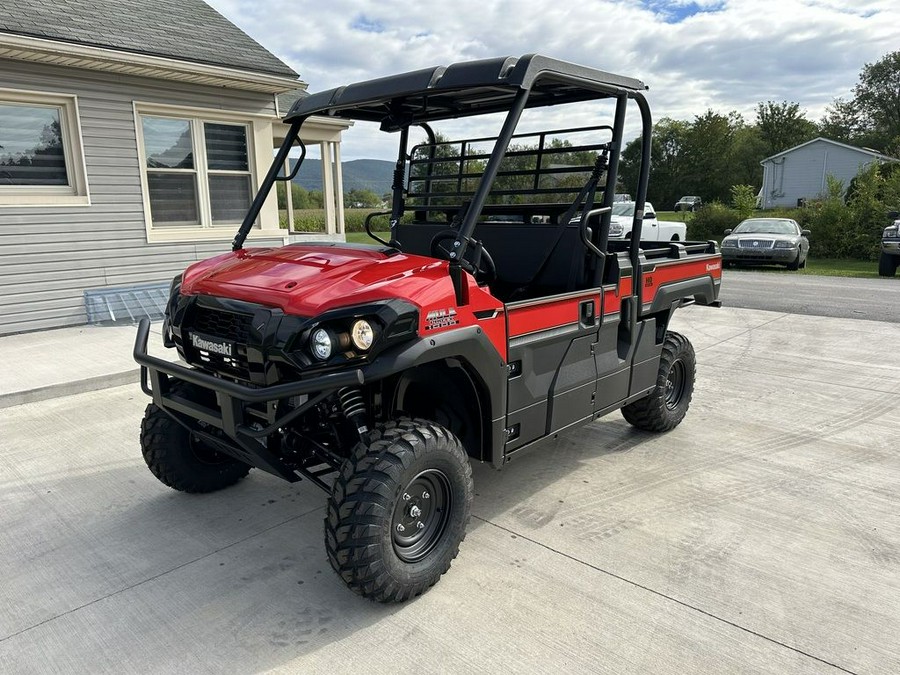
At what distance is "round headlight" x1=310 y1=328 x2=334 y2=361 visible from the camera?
2434 mm

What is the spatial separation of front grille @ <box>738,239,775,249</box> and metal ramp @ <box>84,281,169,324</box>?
13.2 m

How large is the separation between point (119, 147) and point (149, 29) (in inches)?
67.9

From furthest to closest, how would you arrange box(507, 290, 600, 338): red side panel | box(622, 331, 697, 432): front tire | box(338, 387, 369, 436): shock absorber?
box(622, 331, 697, 432): front tire < box(507, 290, 600, 338): red side panel < box(338, 387, 369, 436): shock absorber

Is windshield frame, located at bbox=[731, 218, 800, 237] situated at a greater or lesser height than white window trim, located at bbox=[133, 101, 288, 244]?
lesser

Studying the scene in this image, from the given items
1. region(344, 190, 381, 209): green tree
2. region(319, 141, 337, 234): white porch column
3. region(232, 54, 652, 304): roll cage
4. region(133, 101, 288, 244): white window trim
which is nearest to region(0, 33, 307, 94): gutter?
region(133, 101, 288, 244): white window trim

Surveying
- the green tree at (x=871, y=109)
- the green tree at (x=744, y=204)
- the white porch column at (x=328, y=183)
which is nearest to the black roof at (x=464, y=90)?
the white porch column at (x=328, y=183)

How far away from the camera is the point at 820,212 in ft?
61.5

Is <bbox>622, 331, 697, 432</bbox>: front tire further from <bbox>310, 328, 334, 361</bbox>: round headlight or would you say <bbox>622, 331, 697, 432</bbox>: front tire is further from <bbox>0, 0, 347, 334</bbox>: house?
<bbox>0, 0, 347, 334</bbox>: house

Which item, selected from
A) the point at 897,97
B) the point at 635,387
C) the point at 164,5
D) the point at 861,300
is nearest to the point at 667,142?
the point at 897,97

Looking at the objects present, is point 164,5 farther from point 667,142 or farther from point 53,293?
point 667,142

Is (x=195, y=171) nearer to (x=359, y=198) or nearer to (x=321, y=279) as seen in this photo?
(x=321, y=279)

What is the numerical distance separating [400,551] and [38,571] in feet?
5.54

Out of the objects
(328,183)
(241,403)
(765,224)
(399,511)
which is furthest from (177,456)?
(765,224)

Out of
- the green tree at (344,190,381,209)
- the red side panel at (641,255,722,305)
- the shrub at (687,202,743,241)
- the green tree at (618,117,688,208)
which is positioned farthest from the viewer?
the green tree at (618,117,688,208)
